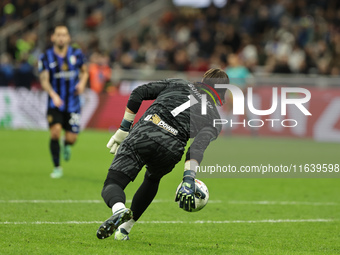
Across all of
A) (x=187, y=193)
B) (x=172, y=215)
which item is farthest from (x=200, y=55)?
(x=187, y=193)

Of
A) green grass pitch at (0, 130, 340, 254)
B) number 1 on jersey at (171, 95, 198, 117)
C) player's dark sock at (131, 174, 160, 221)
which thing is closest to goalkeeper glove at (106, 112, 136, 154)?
number 1 on jersey at (171, 95, 198, 117)

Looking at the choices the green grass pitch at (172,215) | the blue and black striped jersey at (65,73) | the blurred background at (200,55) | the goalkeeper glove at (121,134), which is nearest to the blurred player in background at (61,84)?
the blue and black striped jersey at (65,73)

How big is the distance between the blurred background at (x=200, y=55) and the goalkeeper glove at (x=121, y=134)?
13278mm

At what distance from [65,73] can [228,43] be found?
13.1 m

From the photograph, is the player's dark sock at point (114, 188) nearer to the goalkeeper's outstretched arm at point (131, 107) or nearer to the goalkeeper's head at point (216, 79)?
the goalkeeper's outstretched arm at point (131, 107)

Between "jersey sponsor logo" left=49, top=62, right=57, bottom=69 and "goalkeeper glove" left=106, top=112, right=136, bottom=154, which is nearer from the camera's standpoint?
"goalkeeper glove" left=106, top=112, right=136, bottom=154

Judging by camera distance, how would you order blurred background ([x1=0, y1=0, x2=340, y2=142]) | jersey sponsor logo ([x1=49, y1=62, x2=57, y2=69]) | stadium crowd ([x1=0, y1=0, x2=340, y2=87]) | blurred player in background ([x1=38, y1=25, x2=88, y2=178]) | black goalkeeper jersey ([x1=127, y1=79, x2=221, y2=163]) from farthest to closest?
stadium crowd ([x1=0, y1=0, x2=340, y2=87]), blurred background ([x1=0, y1=0, x2=340, y2=142]), jersey sponsor logo ([x1=49, y1=62, x2=57, y2=69]), blurred player in background ([x1=38, y1=25, x2=88, y2=178]), black goalkeeper jersey ([x1=127, y1=79, x2=221, y2=163])

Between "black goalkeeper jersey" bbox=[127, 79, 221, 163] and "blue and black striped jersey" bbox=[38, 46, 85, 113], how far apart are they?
19.6 ft

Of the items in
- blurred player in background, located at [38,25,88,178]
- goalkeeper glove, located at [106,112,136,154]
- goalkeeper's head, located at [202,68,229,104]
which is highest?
goalkeeper's head, located at [202,68,229,104]

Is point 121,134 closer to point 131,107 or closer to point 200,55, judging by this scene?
point 131,107

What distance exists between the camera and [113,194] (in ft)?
20.0

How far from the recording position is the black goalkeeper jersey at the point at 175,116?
20.9ft

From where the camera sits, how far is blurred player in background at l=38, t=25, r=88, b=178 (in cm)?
1216

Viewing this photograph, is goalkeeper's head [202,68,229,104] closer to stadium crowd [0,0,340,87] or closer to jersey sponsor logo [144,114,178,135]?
jersey sponsor logo [144,114,178,135]
